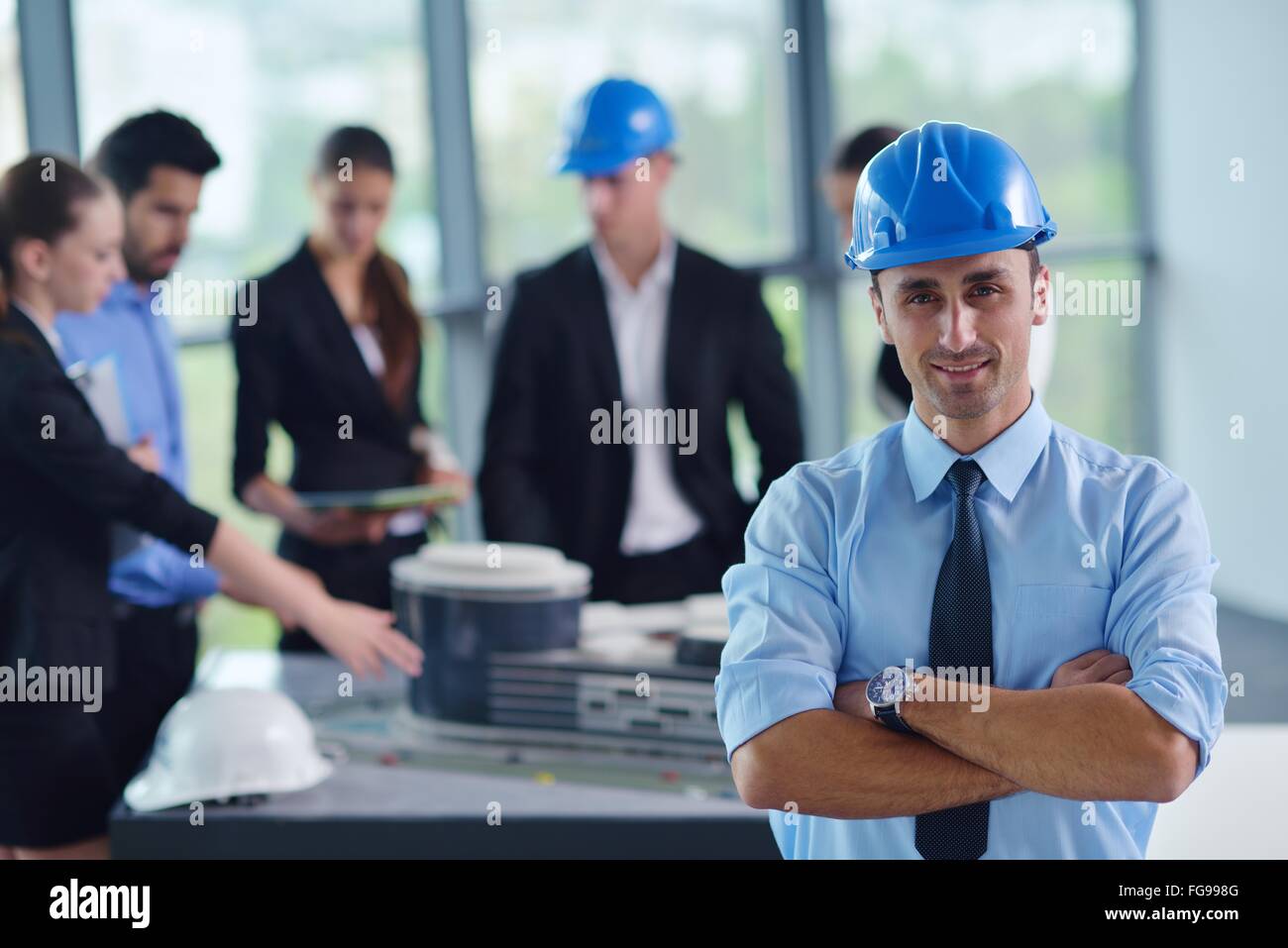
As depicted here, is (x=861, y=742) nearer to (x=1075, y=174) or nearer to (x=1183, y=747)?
(x=1183, y=747)

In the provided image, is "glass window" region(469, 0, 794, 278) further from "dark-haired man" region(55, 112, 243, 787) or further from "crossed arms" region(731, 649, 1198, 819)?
"crossed arms" region(731, 649, 1198, 819)

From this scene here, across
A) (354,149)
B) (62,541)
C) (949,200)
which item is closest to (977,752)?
(949,200)

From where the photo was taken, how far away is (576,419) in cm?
331

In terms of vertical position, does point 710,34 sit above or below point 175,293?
above

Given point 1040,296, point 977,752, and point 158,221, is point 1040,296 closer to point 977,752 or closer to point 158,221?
point 977,752

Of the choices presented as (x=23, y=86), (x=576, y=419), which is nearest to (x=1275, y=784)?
(x=576, y=419)

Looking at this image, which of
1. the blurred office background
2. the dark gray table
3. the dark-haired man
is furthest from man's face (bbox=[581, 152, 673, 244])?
the blurred office background

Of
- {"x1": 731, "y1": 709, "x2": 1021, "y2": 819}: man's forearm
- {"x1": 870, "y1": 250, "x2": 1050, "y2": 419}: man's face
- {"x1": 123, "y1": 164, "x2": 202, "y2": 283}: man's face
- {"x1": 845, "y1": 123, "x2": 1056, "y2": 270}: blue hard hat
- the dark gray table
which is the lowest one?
the dark gray table

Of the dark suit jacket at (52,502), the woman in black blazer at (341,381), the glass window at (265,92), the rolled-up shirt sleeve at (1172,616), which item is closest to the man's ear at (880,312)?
the rolled-up shirt sleeve at (1172,616)

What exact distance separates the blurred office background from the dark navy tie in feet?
12.2

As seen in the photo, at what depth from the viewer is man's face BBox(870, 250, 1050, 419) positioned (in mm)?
1314
